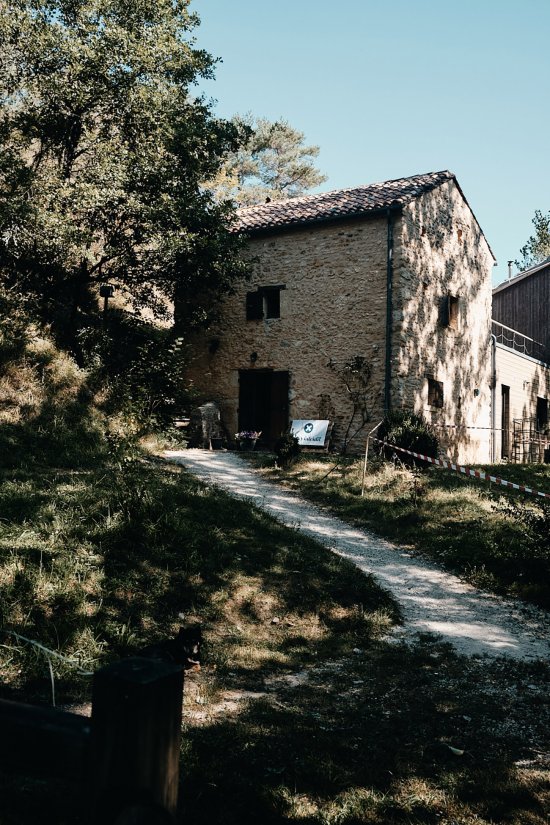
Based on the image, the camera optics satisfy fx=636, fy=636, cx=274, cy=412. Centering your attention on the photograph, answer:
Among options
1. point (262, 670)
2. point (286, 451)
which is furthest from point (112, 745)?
point (286, 451)

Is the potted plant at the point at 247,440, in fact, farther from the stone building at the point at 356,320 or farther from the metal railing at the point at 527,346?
the metal railing at the point at 527,346

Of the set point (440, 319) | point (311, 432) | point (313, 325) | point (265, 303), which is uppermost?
point (265, 303)

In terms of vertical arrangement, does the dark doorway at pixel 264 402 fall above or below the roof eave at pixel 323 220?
below

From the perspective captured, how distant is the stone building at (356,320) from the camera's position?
16.8m

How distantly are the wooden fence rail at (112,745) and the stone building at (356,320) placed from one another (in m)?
14.9

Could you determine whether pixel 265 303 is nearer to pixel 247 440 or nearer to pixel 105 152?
pixel 247 440

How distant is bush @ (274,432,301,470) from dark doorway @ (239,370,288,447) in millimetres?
3646

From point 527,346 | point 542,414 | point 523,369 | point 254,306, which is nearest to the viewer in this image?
point 254,306

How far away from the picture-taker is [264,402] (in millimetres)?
19094

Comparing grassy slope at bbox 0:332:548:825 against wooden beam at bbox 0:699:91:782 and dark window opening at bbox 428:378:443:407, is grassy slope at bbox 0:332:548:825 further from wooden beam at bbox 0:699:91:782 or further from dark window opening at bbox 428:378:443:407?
dark window opening at bbox 428:378:443:407

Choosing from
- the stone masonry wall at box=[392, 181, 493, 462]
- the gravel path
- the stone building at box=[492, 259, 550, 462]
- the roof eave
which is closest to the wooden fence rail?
the gravel path

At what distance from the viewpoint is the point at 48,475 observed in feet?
33.5

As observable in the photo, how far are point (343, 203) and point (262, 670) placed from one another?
15643 millimetres

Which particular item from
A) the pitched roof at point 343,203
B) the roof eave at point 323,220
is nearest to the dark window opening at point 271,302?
the roof eave at point 323,220
